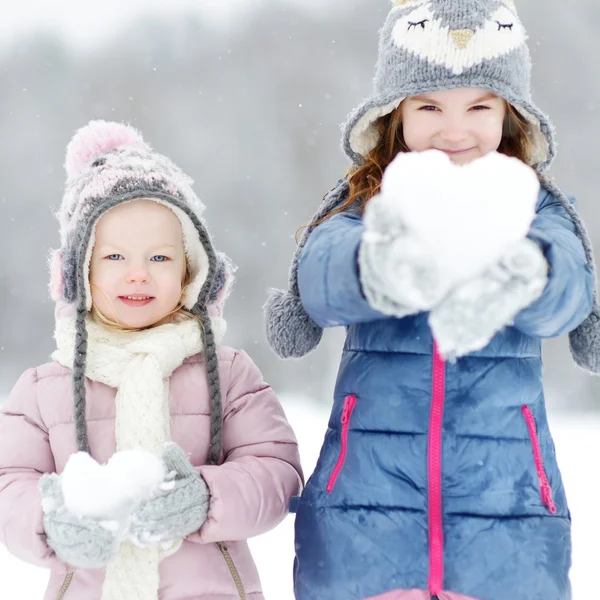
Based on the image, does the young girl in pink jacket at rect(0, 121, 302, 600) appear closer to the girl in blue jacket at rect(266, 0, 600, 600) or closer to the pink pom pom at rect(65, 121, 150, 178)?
the pink pom pom at rect(65, 121, 150, 178)

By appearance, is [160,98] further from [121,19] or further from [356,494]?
[356,494]

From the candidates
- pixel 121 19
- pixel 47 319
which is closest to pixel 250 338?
pixel 47 319

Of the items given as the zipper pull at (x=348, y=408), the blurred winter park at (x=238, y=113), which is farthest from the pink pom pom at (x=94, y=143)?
the blurred winter park at (x=238, y=113)

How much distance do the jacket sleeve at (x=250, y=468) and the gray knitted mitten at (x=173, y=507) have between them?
0.09ft

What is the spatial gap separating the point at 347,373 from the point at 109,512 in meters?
0.42

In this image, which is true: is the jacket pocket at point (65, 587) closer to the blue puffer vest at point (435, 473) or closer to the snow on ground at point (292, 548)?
the snow on ground at point (292, 548)

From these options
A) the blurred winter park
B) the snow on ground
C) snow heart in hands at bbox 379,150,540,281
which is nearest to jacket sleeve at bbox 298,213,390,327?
snow heart in hands at bbox 379,150,540,281

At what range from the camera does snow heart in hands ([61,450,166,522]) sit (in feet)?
3.92

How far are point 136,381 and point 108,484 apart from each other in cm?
22

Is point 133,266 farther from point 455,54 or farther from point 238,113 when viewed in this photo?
point 238,113

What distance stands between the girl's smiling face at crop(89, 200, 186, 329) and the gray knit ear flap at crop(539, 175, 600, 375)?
65 cm

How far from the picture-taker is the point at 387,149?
1.48 metres

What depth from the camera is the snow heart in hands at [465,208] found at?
0.92 metres

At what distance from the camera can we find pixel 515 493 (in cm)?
124
